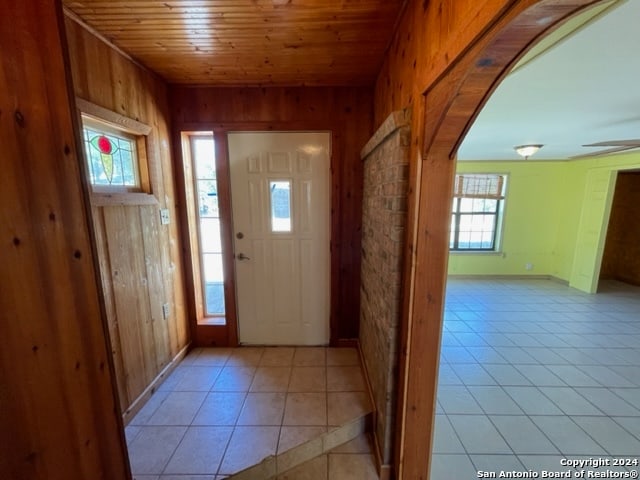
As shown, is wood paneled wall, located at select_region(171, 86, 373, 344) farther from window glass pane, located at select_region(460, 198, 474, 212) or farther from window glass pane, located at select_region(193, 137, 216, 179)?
window glass pane, located at select_region(460, 198, 474, 212)

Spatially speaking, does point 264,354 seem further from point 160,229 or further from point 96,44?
point 96,44

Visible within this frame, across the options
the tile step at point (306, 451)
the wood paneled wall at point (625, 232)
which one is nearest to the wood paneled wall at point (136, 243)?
the tile step at point (306, 451)

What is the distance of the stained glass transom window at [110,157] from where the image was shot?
5.26ft

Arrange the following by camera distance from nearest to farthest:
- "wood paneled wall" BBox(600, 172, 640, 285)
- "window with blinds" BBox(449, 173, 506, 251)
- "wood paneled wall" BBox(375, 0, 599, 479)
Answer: "wood paneled wall" BBox(375, 0, 599, 479) → "wood paneled wall" BBox(600, 172, 640, 285) → "window with blinds" BBox(449, 173, 506, 251)

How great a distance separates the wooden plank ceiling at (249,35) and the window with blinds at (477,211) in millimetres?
3968

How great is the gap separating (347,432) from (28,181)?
2.00 m

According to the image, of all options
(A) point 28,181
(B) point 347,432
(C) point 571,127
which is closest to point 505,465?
(B) point 347,432

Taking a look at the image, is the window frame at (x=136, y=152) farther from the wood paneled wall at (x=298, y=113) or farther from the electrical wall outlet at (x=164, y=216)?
the wood paneled wall at (x=298, y=113)

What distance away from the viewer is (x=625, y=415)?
1.99 m

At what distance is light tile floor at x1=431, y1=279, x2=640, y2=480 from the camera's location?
173 cm

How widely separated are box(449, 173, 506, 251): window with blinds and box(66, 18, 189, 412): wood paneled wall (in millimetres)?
4772

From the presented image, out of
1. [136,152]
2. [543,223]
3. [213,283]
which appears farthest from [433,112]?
[543,223]

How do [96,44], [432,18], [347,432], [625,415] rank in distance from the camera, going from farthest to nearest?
[625,415]
[347,432]
[96,44]
[432,18]

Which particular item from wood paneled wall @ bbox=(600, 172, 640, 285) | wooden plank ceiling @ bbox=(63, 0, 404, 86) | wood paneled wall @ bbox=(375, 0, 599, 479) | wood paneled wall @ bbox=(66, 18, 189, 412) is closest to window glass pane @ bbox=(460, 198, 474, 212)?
wood paneled wall @ bbox=(600, 172, 640, 285)
